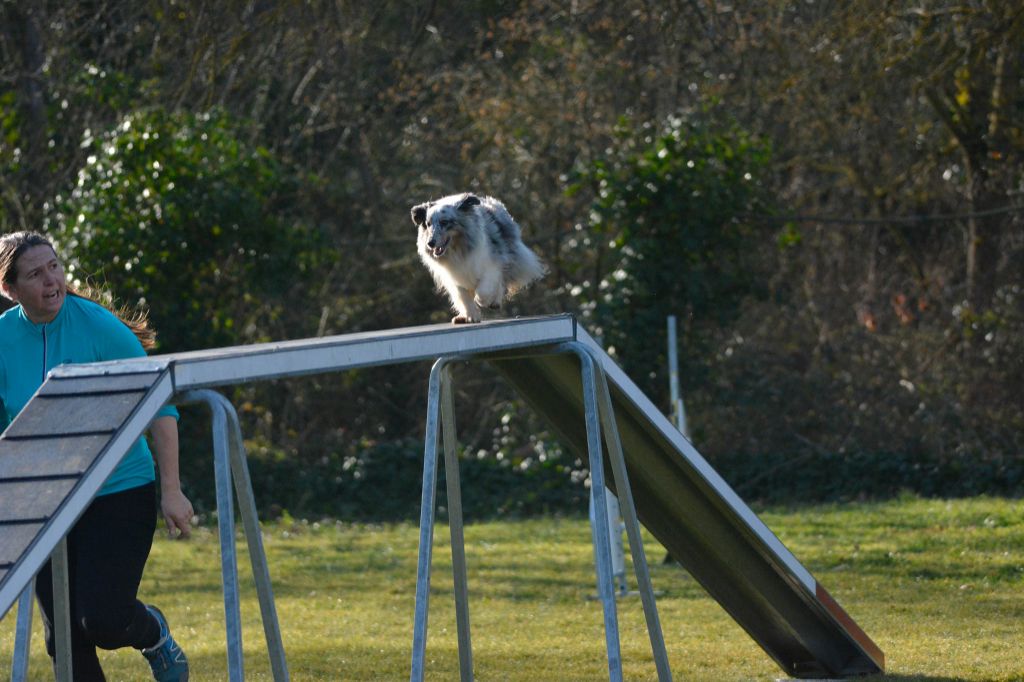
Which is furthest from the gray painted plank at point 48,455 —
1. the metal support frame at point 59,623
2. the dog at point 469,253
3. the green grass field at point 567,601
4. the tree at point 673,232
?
the tree at point 673,232

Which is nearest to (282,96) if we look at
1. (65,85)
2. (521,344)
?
(65,85)

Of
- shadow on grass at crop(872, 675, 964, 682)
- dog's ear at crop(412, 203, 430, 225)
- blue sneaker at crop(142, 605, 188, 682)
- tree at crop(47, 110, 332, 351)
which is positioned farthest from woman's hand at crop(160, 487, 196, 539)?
tree at crop(47, 110, 332, 351)

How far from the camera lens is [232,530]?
3531 millimetres

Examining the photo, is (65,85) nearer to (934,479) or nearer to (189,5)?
(189,5)

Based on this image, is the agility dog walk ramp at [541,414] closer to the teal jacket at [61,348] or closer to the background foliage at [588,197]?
the teal jacket at [61,348]

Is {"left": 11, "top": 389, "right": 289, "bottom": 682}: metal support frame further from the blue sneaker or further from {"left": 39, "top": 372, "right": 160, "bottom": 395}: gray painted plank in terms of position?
the blue sneaker

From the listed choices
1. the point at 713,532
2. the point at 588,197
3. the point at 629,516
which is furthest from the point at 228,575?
the point at 588,197

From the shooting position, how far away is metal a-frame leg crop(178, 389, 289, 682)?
348 cm

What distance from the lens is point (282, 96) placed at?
15391mm

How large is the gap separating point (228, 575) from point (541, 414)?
2.37m

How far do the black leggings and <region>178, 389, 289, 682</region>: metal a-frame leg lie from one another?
24.0 inches

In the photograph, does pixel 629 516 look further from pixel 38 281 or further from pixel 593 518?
pixel 38 281

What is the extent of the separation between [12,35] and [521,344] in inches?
454

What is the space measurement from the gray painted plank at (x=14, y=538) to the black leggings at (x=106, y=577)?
88cm
